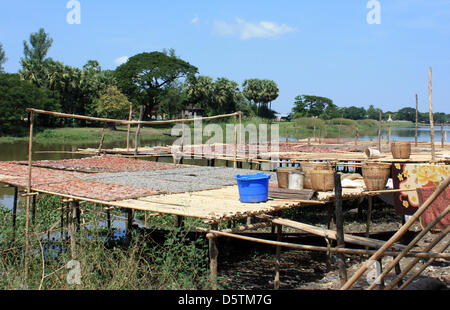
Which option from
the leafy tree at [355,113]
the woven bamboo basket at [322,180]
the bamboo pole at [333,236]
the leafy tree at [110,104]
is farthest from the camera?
the leafy tree at [355,113]

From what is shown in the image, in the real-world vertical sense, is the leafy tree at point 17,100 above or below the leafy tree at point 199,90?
below

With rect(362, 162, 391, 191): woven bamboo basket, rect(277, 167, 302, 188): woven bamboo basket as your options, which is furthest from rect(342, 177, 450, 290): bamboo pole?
rect(362, 162, 391, 191): woven bamboo basket

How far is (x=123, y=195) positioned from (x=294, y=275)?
3.06m

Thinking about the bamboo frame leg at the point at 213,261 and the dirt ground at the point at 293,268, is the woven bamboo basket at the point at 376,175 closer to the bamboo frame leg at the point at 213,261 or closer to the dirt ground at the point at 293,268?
the dirt ground at the point at 293,268

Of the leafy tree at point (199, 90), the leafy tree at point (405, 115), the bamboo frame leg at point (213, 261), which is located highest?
the leafy tree at point (405, 115)

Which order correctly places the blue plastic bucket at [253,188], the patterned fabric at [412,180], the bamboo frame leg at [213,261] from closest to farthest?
the bamboo frame leg at [213,261], the blue plastic bucket at [253,188], the patterned fabric at [412,180]

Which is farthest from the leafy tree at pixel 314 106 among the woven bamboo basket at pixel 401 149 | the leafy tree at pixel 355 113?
the woven bamboo basket at pixel 401 149

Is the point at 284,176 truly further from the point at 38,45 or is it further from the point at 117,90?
the point at 38,45

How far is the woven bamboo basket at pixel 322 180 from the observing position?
Answer: 6.81m

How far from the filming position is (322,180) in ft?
22.4

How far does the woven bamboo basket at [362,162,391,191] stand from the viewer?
6992 millimetres

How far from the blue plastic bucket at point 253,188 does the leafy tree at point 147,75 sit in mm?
40695

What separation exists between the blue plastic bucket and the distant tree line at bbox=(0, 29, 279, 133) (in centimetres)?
3008

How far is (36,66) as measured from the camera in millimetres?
37219
